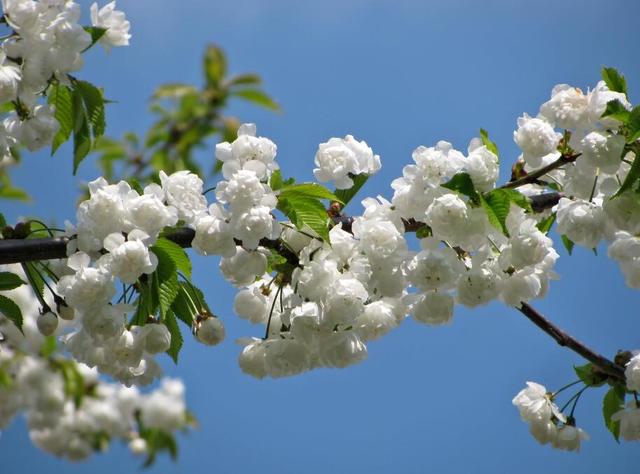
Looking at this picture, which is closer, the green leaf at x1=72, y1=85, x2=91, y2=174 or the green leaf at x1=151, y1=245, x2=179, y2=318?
the green leaf at x1=151, y1=245, x2=179, y2=318

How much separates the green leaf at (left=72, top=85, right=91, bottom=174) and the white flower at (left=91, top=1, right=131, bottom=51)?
0.99ft

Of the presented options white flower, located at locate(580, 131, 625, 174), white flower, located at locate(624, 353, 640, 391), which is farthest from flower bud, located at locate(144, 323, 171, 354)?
white flower, located at locate(624, 353, 640, 391)

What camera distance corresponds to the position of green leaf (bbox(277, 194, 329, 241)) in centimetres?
193

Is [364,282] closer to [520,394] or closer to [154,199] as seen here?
[154,199]

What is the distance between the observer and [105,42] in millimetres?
2568

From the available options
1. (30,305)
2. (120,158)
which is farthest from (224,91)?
(30,305)

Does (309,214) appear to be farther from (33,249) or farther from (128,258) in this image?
(33,249)

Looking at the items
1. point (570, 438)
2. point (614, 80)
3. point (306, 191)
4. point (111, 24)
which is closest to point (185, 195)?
point (306, 191)

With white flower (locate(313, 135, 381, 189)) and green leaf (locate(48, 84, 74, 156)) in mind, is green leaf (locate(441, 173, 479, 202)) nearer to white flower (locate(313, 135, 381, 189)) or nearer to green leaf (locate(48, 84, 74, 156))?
white flower (locate(313, 135, 381, 189))

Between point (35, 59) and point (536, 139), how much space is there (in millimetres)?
1356

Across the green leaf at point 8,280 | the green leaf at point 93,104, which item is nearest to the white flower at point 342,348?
the green leaf at point 8,280

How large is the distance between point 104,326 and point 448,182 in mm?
889

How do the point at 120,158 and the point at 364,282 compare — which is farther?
the point at 120,158

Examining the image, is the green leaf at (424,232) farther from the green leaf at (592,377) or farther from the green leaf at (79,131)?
the green leaf at (79,131)
